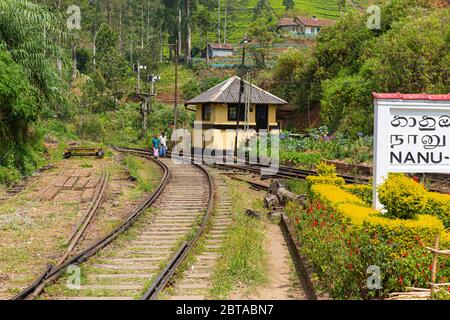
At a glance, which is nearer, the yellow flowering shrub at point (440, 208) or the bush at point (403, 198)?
the bush at point (403, 198)

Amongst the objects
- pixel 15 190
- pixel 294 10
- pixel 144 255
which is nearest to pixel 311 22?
pixel 294 10

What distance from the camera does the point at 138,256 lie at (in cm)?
1039

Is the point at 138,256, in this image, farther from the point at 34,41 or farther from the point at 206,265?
the point at 34,41

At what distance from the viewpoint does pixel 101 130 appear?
5172 cm

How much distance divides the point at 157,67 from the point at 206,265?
73673 mm

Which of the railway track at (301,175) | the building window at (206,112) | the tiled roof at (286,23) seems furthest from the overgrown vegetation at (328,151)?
the tiled roof at (286,23)

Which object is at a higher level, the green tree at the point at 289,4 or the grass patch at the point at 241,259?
the green tree at the point at 289,4

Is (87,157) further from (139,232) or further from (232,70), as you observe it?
(232,70)

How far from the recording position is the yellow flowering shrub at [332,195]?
34.5ft

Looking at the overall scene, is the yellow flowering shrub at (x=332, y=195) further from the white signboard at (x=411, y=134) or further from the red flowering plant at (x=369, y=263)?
the red flowering plant at (x=369, y=263)

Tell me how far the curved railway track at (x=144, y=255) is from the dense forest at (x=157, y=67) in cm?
699

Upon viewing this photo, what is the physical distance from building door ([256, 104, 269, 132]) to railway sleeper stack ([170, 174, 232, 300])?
91.0ft
